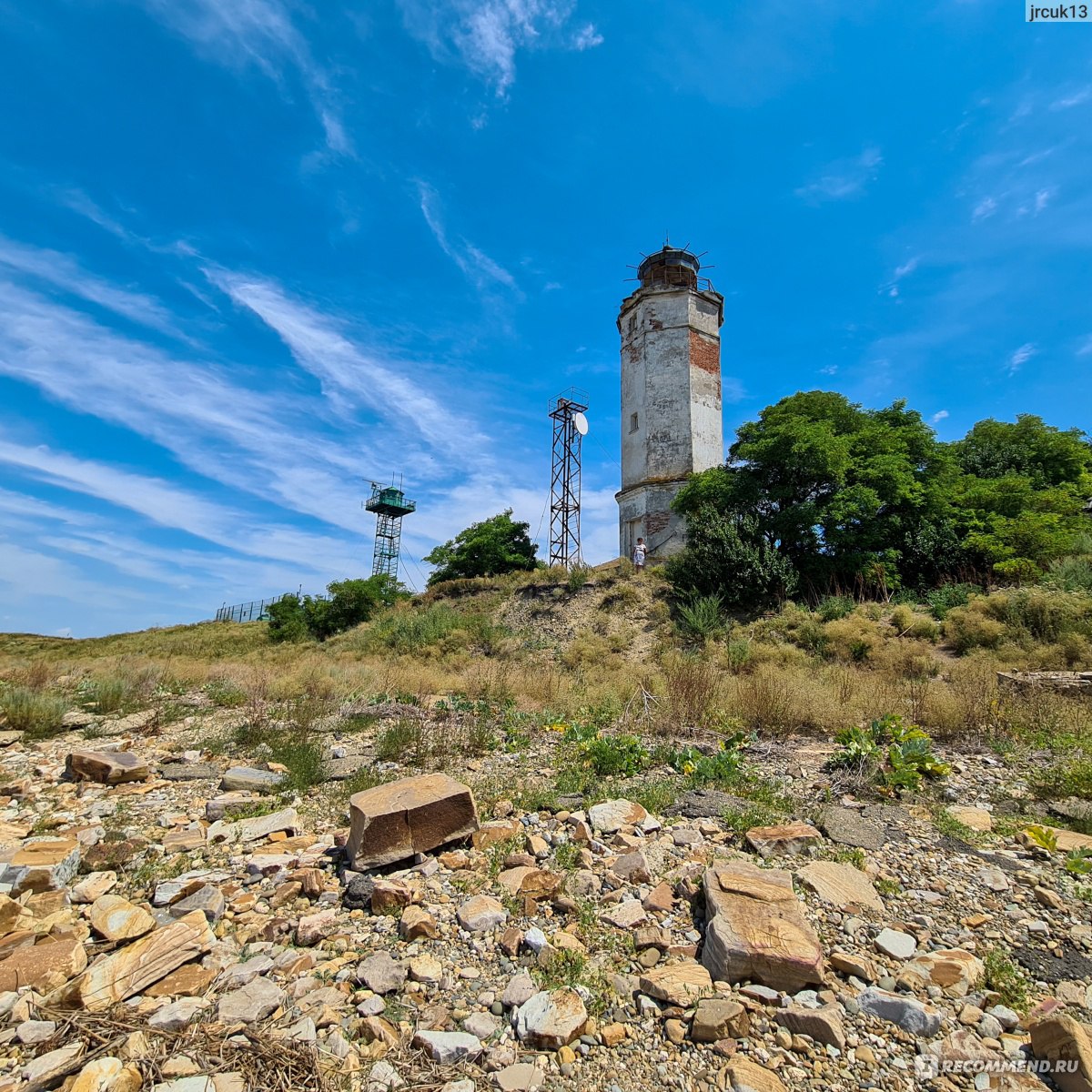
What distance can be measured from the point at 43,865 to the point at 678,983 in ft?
12.2

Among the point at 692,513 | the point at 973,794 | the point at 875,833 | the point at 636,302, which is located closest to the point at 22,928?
the point at 875,833

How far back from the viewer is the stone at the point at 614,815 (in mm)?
4086

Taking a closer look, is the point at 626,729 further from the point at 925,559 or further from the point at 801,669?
the point at 925,559

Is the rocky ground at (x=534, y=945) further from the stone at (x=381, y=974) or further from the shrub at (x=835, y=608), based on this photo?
the shrub at (x=835, y=608)

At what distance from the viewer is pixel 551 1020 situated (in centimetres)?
230

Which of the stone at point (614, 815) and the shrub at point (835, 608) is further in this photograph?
the shrub at point (835, 608)

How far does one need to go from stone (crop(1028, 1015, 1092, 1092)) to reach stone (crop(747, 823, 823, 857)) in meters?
1.61

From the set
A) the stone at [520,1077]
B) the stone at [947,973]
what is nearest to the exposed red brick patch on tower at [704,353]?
the stone at [947,973]

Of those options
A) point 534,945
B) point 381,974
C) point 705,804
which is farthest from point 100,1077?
point 705,804

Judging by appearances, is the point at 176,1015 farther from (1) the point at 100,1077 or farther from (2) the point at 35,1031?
(2) the point at 35,1031

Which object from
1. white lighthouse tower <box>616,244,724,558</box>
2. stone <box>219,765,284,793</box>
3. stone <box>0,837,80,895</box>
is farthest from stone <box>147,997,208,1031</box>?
white lighthouse tower <box>616,244,724,558</box>

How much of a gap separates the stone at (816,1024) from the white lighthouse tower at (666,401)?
19.6m

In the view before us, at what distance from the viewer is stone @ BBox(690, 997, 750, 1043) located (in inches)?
87.9

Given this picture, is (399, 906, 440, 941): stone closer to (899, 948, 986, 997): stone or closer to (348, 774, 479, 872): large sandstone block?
(348, 774, 479, 872): large sandstone block
